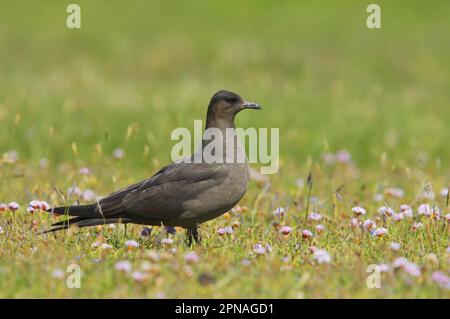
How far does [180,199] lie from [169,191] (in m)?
0.12

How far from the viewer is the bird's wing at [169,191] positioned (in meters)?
5.71

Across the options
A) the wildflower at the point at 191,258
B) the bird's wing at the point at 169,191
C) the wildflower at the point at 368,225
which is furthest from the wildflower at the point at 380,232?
the wildflower at the point at 191,258

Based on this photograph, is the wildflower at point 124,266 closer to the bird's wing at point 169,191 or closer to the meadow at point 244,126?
the meadow at point 244,126

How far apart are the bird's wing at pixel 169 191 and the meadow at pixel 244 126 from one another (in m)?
0.24

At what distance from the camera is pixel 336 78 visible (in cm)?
1410

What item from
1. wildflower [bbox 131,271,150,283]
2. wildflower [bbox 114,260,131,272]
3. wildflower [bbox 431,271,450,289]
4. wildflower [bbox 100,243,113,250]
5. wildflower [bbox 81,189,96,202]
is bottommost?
wildflower [bbox 431,271,450,289]

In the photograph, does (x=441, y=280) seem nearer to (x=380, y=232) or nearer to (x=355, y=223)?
(x=380, y=232)

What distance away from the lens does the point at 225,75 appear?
1446 cm

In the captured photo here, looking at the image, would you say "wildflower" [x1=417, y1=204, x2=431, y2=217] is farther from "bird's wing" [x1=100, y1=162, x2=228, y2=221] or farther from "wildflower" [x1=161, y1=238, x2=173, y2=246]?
"wildflower" [x1=161, y1=238, x2=173, y2=246]

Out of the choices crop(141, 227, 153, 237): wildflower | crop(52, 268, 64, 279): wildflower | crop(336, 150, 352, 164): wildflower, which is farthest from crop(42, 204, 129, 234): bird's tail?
crop(336, 150, 352, 164): wildflower

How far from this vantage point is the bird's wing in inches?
225
